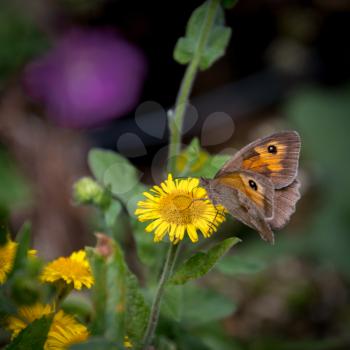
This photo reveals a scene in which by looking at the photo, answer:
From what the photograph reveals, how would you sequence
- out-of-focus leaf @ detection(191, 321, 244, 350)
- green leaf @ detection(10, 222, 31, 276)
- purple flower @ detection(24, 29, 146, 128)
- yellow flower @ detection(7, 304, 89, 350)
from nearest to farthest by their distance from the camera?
yellow flower @ detection(7, 304, 89, 350)
green leaf @ detection(10, 222, 31, 276)
out-of-focus leaf @ detection(191, 321, 244, 350)
purple flower @ detection(24, 29, 146, 128)

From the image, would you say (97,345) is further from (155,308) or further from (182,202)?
(182,202)

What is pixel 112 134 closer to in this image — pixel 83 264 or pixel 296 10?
→ pixel 296 10

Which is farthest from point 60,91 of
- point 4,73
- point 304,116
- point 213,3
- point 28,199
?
point 213,3

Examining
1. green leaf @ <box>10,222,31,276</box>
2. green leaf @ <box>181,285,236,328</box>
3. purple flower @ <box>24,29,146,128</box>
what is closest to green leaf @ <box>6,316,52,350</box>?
green leaf @ <box>10,222,31,276</box>

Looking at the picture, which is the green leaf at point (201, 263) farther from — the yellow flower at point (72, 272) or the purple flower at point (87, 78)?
the purple flower at point (87, 78)

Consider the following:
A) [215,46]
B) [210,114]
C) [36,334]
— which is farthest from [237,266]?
[210,114]

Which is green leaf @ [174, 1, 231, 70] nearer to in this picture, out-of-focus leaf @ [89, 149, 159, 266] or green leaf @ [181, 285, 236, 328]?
out-of-focus leaf @ [89, 149, 159, 266]

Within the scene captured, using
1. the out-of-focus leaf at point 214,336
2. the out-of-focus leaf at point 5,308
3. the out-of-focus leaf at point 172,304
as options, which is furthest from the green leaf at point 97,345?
the out-of-focus leaf at point 214,336

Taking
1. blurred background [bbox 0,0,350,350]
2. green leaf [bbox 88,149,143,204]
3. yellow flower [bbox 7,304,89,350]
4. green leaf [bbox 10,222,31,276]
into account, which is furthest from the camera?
blurred background [bbox 0,0,350,350]
